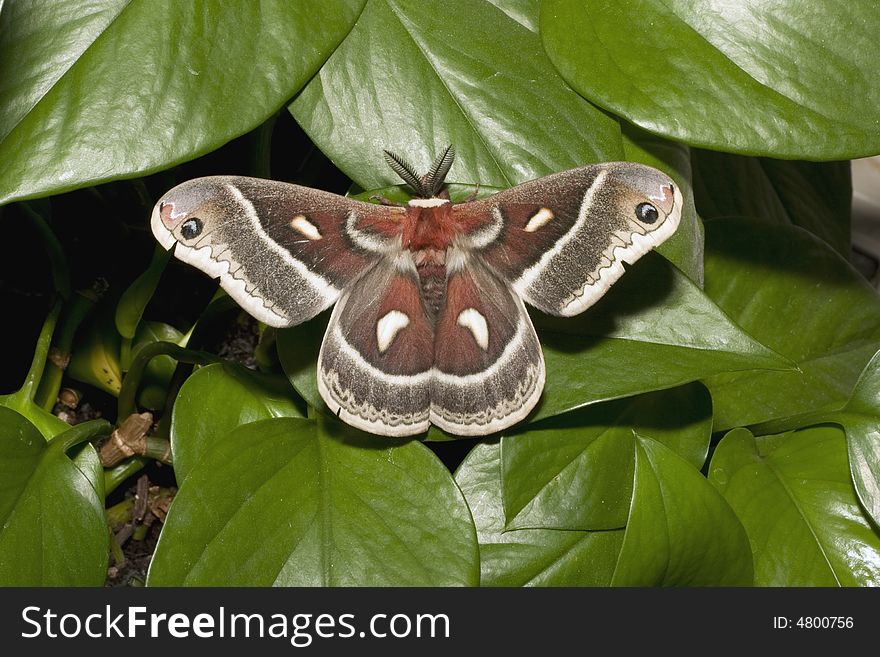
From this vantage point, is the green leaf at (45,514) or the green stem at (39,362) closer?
the green leaf at (45,514)

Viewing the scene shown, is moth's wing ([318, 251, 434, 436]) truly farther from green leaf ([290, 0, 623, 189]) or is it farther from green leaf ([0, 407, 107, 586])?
green leaf ([0, 407, 107, 586])

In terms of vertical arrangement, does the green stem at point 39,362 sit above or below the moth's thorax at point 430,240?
below

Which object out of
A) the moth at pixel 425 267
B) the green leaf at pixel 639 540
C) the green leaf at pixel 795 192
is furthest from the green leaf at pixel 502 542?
the green leaf at pixel 795 192

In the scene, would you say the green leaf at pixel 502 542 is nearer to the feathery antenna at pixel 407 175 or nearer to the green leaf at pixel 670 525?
the green leaf at pixel 670 525

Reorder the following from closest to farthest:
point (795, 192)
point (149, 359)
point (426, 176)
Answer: point (426, 176), point (149, 359), point (795, 192)

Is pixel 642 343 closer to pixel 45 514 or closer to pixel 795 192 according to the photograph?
pixel 45 514

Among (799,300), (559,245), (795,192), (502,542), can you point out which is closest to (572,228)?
(559,245)

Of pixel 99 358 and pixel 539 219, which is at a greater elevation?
pixel 539 219
